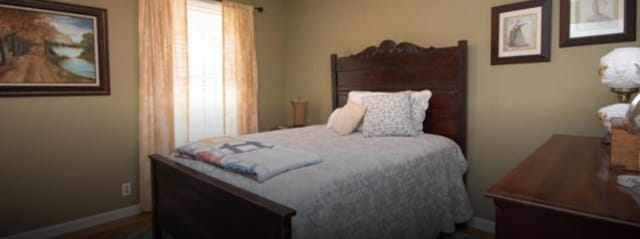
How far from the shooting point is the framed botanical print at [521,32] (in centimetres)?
243

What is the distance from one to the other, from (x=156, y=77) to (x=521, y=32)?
9.96 ft

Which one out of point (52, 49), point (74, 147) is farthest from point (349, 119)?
point (52, 49)

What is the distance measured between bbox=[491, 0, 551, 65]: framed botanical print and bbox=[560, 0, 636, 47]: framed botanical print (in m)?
0.11

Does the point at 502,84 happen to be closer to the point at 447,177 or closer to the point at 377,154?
the point at 447,177

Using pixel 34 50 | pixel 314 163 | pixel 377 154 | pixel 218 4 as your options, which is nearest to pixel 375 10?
pixel 218 4

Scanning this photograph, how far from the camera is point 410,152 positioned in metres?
2.19

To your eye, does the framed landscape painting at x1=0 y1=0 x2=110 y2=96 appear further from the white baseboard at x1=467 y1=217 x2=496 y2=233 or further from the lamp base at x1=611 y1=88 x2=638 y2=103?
the lamp base at x1=611 y1=88 x2=638 y2=103

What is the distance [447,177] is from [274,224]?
63.3 inches

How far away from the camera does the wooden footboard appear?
1335 mm

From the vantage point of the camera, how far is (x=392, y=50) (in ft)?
10.5

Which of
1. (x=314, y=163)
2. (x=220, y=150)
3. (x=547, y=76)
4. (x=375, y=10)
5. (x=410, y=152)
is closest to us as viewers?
(x=314, y=163)

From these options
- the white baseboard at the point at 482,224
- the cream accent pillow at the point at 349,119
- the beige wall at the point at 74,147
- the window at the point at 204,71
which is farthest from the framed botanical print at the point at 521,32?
the beige wall at the point at 74,147

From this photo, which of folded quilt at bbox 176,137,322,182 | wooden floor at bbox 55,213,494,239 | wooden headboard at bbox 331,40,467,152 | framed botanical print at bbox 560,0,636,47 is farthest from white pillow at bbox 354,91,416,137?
framed botanical print at bbox 560,0,636,47

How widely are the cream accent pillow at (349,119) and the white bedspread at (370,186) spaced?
10cm
